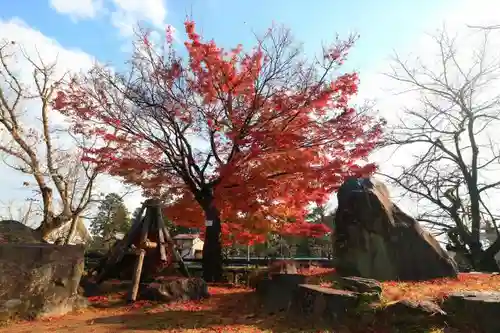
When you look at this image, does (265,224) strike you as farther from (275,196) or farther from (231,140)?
(231,140)

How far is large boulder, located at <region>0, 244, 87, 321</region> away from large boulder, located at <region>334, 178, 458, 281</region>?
658 centimetres

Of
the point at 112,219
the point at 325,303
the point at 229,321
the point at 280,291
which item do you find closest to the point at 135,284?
the point at 229,321

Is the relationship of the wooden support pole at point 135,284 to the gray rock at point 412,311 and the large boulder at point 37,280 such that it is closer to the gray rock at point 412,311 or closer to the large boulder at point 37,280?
the large boulder at point 37,280

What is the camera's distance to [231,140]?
12828 mm

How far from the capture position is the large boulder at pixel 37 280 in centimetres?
802

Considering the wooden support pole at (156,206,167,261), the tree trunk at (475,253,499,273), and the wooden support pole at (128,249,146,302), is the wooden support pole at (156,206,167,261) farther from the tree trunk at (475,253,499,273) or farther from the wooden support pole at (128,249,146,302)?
the tree trunk at (475,253,499,273)

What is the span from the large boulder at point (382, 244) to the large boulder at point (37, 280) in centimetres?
658

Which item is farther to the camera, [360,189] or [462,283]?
[360,189]

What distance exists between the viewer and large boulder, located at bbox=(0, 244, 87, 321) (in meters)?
8.02

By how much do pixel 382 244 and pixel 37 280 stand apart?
805cm

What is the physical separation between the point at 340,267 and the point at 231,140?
5333 millimetres

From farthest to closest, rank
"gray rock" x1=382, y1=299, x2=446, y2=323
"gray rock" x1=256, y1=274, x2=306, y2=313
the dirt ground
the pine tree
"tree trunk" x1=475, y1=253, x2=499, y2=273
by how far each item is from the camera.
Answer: the pine tree
"tree trunk" x1=475, y1=253, x2=499, y2=273
"gray rock" x1=256, y1=274, x2=306, y2=313
the dirt ground
"gray rock" x1=382, y1=299, x2=446, y2=323

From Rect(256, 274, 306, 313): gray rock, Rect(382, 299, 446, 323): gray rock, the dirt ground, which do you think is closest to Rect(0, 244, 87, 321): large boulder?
the dirt ground

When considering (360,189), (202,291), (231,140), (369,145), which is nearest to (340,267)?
(360,189)
